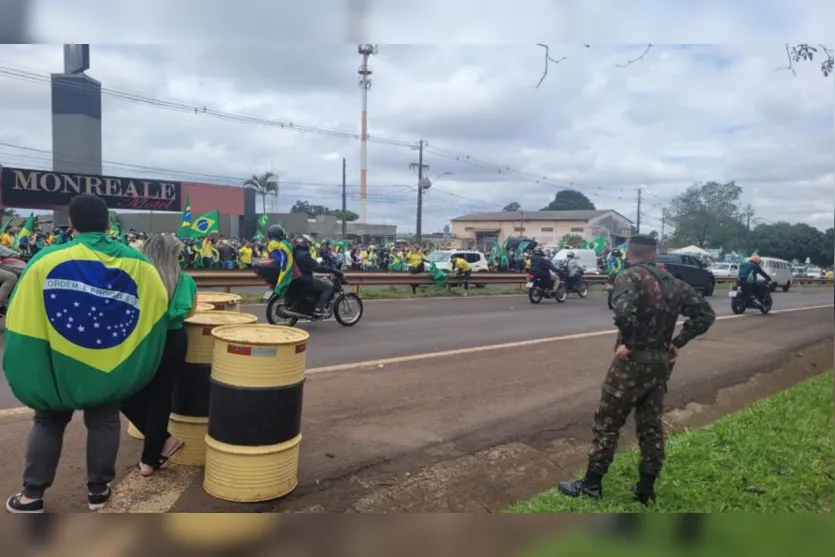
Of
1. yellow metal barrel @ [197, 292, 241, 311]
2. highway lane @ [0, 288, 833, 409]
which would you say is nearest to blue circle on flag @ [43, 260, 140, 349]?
yellow metal barrel @ [197, 292, 241, 311]

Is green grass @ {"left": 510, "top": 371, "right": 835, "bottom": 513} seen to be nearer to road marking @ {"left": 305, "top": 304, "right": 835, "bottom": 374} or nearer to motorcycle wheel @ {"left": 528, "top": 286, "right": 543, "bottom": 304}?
road marking @ {"left": 305, "top": 304, "right": 835, "bottom": 374}

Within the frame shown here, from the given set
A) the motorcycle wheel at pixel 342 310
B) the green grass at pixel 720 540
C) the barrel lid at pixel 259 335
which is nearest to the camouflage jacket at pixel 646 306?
the green grass at pixel 720 540

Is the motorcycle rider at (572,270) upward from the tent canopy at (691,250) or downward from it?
downward

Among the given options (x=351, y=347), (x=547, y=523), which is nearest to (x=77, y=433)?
(x=547, y=523)

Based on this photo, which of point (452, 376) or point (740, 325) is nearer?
point (452, 376)

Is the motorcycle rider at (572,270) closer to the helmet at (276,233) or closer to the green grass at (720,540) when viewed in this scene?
the helmet at (276,233)

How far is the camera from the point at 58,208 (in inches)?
151

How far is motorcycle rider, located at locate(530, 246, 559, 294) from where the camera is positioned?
1770 cm

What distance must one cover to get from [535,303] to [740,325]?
5.25 metres

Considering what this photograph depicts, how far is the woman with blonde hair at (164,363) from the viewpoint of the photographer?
3826 millimetres

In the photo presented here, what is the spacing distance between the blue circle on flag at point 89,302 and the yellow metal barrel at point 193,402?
3.01 ft

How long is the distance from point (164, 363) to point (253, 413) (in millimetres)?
704

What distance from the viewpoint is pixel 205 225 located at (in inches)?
218

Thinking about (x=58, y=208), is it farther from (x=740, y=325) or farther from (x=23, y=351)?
(x=740, y=325)
